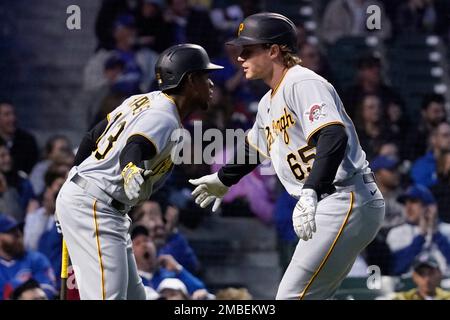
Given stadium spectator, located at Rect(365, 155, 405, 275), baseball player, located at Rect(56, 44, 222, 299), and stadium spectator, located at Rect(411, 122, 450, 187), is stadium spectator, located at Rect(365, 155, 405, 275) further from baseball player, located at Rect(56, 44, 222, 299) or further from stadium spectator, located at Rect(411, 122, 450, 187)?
baseball player, located at Rect(56, 44, 222, 299)

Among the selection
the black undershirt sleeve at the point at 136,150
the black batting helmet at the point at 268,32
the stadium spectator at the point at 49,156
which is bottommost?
the stadium spectator at the point at 49,156

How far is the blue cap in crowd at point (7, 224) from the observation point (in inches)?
318

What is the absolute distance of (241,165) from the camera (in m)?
5.75

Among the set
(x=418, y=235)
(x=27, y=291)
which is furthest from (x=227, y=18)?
(x=27, y=291)

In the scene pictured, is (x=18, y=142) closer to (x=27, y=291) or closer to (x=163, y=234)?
(x=163, y=234)

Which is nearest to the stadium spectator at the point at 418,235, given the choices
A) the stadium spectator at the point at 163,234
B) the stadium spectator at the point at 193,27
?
the stadium spectator at the point at 163,234

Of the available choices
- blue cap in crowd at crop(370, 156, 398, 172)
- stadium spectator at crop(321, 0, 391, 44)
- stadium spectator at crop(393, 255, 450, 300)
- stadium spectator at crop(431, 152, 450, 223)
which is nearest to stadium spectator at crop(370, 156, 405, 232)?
blue cap in crowd at crop(370, 156, 398, 172)

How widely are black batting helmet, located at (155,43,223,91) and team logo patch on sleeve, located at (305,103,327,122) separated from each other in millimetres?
900

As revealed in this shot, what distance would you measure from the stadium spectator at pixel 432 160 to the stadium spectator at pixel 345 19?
128 centimetres

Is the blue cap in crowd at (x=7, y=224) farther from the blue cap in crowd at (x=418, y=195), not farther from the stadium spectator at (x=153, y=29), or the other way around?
the blue cap in crowd at (x=418, y=195)

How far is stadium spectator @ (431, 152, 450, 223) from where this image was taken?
29.9 ft

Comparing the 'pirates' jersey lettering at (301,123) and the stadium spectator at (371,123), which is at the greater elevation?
the 'pirates' jersey lettering at (301,123)

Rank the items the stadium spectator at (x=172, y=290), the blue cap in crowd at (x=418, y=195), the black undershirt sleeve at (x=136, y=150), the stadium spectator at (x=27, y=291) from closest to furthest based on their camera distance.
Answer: the black undershirt sleeve at (x=136, y=150) < the stadium spectator at (x=27, y=291) < the stadium spectator at (x=172, y=290) < the blue cap in crowd at (x=418, y=195)
